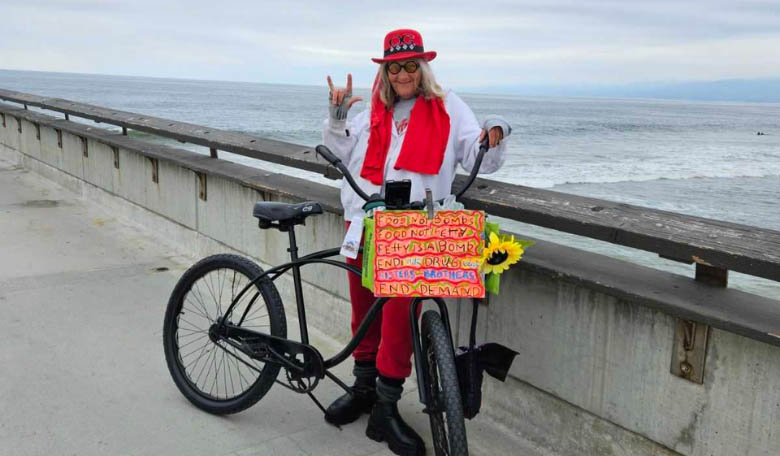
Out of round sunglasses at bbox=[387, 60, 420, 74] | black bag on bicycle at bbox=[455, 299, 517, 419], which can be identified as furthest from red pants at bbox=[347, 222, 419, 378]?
round sunglasses at bbox=[387, 60, 420, 74]

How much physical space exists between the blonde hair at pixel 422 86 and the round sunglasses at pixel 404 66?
17 mm

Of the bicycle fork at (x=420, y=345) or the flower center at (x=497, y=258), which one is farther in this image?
the bicycle fork at (x=420, y=345)

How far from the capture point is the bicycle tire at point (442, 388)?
274cm

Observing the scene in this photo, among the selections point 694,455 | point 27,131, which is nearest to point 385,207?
point 694,455

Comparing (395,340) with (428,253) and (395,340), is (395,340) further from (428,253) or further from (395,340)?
(428,253)

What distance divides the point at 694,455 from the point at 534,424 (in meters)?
0.75

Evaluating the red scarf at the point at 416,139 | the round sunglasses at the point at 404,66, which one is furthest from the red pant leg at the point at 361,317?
the round sunglasses at the point at 404,66

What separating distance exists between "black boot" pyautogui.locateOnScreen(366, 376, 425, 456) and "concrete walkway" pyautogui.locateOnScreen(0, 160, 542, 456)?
3.1 inches

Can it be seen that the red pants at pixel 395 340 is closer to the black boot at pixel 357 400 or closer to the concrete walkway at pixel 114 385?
the black boot at pixel 357 400

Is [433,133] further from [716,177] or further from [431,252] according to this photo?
[716,177]

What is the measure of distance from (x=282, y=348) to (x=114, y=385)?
1.08 metres

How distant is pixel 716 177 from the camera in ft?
84.5

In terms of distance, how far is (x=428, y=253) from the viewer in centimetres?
275

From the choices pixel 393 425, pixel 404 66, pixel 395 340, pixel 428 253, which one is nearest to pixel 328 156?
pixel 404 66
